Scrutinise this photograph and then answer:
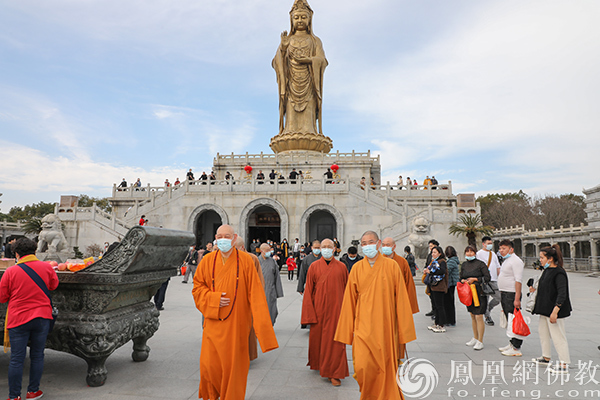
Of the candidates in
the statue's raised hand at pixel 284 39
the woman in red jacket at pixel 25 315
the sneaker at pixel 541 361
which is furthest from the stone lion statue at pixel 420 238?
the statue's raised hand at pixel 284 39

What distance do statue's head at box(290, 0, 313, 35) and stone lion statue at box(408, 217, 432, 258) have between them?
77.2ft

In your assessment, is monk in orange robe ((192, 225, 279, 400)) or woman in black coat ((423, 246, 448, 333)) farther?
Answer: woman in black coat ((423, 246, 448, 333))

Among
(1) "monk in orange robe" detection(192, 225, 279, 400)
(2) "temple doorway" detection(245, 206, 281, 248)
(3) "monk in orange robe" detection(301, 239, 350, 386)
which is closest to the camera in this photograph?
(1) "monk in orange robe" detection(192, 225, 279, 400)

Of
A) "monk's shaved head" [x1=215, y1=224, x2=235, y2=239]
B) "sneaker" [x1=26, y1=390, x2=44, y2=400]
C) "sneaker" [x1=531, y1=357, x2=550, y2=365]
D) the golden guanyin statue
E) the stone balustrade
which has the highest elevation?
the golden guanyin statue

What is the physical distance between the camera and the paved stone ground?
380cm

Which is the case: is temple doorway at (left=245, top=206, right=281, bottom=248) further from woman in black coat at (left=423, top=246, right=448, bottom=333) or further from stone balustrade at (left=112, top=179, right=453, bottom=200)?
woman in black coat at (left=423, top=246, right=448, bottom=333)

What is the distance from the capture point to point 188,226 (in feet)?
70.6

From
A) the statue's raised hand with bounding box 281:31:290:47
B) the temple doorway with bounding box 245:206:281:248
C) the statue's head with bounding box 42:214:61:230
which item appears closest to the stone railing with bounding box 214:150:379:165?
the temple doorway with bounding box 245:206:281:248

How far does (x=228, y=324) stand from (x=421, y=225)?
11551 millimetres

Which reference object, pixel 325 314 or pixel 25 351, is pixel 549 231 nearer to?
pixel 325 314

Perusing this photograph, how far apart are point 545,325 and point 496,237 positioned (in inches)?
1272

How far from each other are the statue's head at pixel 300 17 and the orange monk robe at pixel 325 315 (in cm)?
3060

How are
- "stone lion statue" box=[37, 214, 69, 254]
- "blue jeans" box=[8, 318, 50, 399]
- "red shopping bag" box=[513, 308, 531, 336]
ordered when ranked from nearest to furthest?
"blue jeans" box=[8, 318, 50, 399]
"red shopping bag" box=[513, 308, 531, 336]
"stone lion statue" box=[37, 214, 69, 254]

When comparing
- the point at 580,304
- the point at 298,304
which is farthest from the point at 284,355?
the point at 580,304
